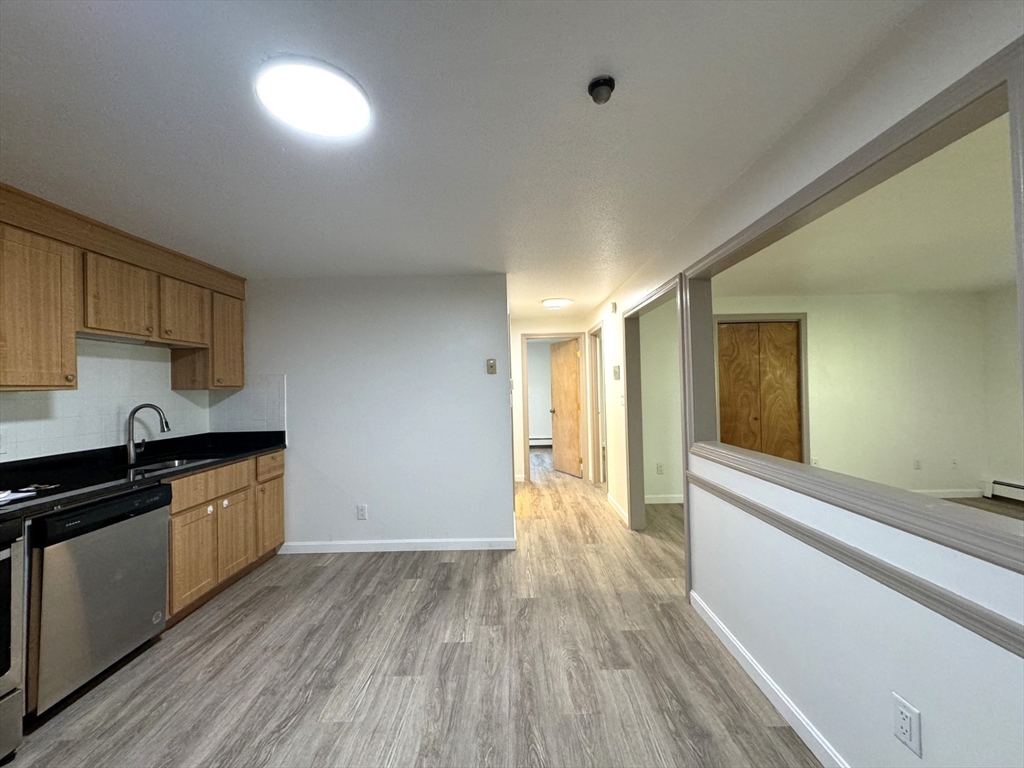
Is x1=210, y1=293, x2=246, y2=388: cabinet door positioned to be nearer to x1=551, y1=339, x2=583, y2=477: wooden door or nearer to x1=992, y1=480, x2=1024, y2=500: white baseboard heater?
x1=551, y1=339, x2=583, y2=477: wooden door

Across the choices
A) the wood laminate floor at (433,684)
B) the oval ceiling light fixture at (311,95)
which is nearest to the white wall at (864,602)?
the wood laminate floor at (433,684)

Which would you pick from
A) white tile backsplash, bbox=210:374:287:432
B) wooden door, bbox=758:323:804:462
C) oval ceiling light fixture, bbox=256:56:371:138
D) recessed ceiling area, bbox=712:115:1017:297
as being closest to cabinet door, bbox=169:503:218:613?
white tile backsplash, bbox=210:374:287:432

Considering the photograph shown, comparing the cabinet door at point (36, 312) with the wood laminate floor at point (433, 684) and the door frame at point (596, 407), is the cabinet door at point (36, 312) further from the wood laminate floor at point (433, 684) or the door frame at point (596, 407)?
the door frame at point (596, 407)

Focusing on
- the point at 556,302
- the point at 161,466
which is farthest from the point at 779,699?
the point at 556,302

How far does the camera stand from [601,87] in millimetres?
1182

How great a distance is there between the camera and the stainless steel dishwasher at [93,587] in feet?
5.30

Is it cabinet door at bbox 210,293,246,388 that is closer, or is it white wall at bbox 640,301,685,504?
cabinet door at bbox 210,293,246,388

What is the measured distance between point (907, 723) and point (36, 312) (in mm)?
3641

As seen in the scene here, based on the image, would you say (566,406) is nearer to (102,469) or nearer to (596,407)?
(596,407)

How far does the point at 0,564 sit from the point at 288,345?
2.11 meters

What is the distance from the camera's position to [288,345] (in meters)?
3.34

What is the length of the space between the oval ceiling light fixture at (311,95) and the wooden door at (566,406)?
4754 mm

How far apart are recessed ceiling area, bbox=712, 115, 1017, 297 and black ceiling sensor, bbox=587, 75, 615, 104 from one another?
3.59 feet

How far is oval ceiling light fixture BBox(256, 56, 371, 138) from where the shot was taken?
1123 mm
